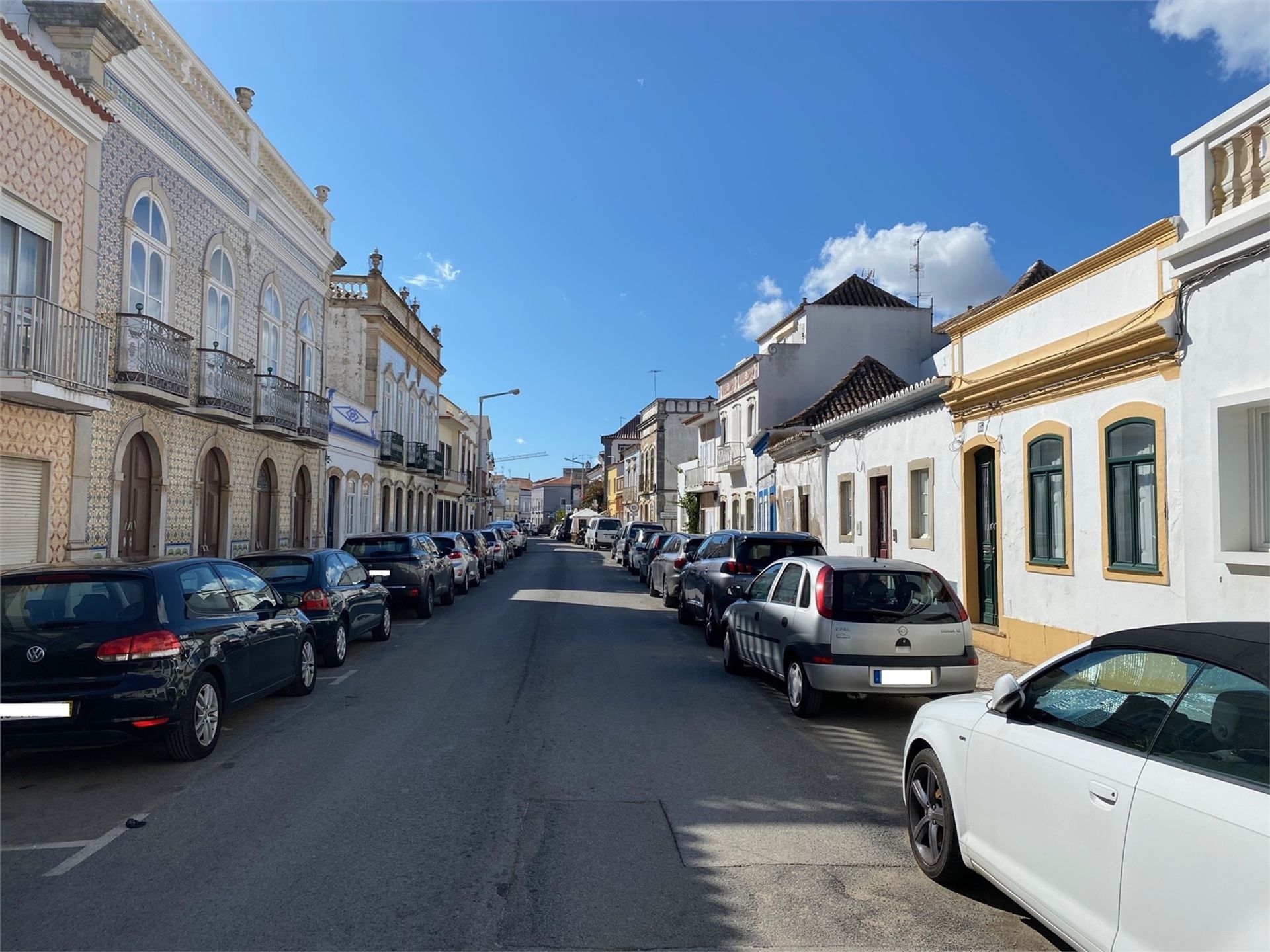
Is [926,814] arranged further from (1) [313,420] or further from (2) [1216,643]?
(1) [313,420]

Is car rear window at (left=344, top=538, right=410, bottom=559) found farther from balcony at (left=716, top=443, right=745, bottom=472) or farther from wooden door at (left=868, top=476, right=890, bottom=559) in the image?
balcony at (left=716, top=443, right=745, bottom=472)

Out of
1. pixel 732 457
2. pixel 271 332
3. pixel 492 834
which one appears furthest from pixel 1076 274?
pixel 732 457

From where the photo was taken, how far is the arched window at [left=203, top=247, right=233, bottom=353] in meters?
18.0

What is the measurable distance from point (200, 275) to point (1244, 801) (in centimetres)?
1869

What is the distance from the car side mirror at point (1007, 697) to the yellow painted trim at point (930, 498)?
11410 millimetres

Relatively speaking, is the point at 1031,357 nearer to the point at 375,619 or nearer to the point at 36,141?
the point at 375,619

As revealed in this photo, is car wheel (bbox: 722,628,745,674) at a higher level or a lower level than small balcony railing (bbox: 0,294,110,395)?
lower

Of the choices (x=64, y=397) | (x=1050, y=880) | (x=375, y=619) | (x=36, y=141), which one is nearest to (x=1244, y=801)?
(x=1050, y=880)

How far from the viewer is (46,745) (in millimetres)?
6215

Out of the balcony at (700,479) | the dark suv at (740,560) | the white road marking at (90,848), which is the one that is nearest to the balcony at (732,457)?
the balcony at (700,479)

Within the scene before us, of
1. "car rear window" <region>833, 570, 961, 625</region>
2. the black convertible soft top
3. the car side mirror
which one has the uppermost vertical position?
the black convertible soft top

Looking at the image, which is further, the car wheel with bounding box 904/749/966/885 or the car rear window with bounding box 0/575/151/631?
the car rear window with bounding box 0/575/151/631

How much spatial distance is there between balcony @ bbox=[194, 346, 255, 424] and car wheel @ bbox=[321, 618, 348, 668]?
7.49 meters

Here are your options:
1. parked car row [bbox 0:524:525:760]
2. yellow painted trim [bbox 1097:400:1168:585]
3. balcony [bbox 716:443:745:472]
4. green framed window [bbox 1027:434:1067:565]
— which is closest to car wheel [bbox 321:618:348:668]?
parked car row [bbox 0:524:525:760]
